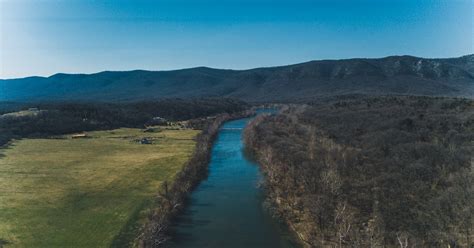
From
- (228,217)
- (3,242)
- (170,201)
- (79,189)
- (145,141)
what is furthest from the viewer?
(145,141)

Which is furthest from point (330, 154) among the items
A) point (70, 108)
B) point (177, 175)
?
point (70, 108)

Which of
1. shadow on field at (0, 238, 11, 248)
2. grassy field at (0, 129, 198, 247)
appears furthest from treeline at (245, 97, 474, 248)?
shadow on field at (0, 238, 11, 248)

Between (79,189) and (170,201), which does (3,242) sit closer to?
(170,201)

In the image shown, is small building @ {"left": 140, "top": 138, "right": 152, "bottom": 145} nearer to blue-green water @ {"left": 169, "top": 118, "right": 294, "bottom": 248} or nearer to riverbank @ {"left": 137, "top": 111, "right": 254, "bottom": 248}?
riverbank @ {"left": 137, "top": 111, "right": 254, "bottom": 248}

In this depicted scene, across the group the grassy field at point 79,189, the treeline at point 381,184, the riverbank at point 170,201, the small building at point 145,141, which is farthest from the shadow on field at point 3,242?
the small building at point 145,141

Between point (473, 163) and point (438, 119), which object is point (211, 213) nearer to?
point (473, 163)

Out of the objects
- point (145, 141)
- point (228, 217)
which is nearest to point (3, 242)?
point (228, 217)
